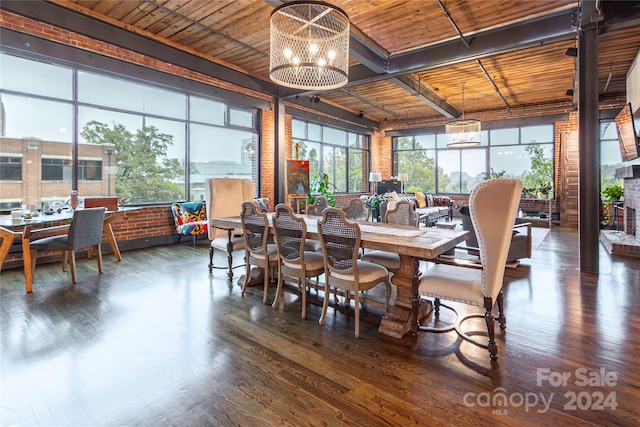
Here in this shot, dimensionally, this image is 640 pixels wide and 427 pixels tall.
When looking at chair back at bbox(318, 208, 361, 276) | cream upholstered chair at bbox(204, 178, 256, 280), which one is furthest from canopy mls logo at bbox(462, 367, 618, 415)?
cream upholstered chair at bbox(204, 178, 256, 280)

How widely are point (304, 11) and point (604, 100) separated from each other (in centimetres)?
858

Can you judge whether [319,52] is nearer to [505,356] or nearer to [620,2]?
[505,356]

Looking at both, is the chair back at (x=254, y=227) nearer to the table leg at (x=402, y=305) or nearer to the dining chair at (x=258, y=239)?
the dining chair at (x=258, y=239)

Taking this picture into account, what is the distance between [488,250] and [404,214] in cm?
141

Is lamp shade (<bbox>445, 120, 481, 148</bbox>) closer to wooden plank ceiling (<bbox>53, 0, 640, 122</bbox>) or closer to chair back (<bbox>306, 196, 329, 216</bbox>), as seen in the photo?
wooden plank ceiling (<bbox>53, 0, 640, 122</bbox>)

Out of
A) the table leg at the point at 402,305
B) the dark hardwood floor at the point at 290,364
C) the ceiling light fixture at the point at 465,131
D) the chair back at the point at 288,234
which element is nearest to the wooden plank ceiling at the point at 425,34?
the ceiling light fixture at the point at 465,131

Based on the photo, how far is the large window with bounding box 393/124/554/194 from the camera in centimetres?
959

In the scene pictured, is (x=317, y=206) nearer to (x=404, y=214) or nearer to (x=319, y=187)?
(x=404, y=214)

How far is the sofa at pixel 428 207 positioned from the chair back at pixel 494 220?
4437 millimetres

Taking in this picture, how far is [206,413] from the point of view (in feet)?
5.53

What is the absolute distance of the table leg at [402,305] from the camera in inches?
98.6

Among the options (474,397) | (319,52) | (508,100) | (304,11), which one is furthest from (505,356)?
(508,100)

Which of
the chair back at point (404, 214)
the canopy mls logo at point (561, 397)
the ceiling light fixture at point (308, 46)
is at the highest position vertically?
the ceiling light fixture at point (308, 46)

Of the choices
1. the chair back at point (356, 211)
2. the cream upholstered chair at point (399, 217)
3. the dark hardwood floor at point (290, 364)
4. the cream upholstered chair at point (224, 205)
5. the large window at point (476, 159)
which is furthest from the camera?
the large window at point (476, 159)
